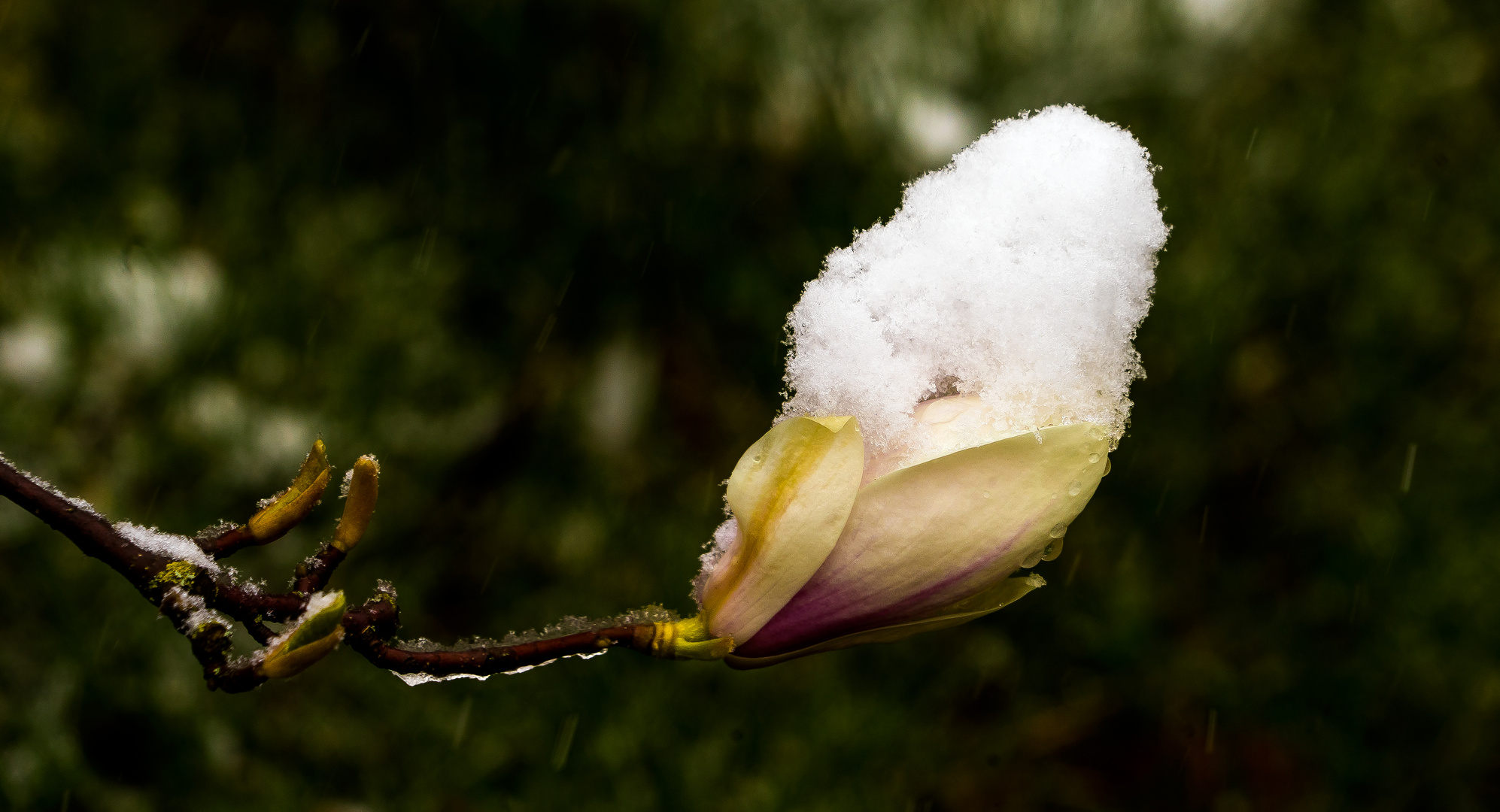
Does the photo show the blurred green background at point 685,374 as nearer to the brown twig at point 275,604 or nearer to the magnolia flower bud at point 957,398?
the brown twig at point 275,604

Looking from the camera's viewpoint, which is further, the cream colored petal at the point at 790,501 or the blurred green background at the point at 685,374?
the blurred green background at the point at 685,374

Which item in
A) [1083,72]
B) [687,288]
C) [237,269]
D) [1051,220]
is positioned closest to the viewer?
[1051,220]

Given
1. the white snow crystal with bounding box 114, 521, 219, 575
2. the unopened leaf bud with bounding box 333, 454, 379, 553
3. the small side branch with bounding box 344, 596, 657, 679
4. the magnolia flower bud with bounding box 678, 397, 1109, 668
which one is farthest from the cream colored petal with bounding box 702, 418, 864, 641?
the white snow crystal with bounding box 114, 521, 219, 575

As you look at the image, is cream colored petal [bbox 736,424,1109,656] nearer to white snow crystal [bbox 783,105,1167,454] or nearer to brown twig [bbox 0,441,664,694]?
white snow crystal [bbox 783,105,1167,454]

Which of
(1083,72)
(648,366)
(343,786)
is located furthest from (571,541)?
(1083,72)

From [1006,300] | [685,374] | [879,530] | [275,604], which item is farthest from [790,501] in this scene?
[685,374]

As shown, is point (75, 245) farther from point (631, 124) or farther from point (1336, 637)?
point (1336, 637)

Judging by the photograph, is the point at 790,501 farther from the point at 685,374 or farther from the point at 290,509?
the point at 685,374

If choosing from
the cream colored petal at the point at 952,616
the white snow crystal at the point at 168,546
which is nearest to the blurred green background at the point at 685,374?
the white snow crystal at the point at 168,546
